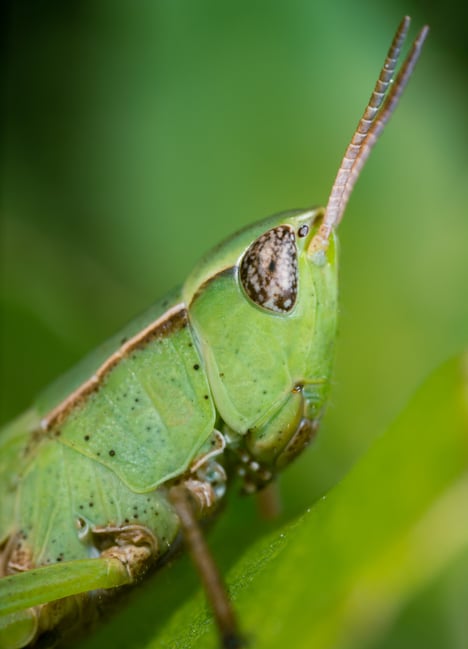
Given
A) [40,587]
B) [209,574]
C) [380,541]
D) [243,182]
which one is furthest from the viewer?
[243,182]

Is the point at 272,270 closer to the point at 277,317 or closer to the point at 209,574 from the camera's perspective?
the point at 277,317

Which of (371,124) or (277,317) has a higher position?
(371,124)

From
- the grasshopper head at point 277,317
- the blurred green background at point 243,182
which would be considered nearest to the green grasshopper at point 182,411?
the grasshopper head at point 277,317

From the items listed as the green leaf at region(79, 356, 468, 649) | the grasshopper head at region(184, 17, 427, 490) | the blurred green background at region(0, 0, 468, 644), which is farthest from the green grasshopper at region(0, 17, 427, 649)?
the green leaf at region(79, 356, 468, 649)

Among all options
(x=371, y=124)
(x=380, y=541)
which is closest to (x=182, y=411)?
(x=371, y=124)

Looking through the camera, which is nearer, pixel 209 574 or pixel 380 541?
Answer: pixel 380 541

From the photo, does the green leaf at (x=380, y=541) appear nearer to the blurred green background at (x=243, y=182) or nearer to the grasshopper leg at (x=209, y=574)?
the grasshopper leg at (x=209, y=574)

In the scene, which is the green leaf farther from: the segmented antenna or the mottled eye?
the segmented antenna

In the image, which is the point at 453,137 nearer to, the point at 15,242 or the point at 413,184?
the point at 413,184
